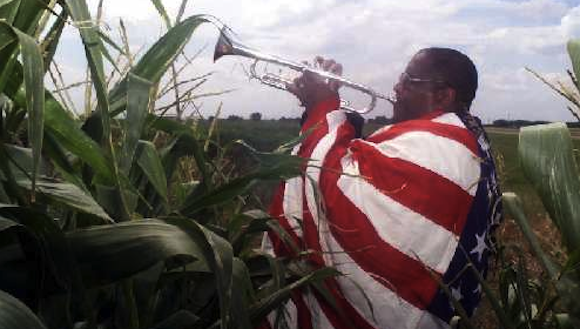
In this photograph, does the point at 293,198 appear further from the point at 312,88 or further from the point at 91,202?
the point at 91,202

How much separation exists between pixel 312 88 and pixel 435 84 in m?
0.39

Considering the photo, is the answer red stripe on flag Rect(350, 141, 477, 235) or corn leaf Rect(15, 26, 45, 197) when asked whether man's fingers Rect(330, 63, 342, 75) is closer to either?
red stripe on flag Rect(350, 141, 477, 235)

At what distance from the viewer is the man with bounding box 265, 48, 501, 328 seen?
1.88 m

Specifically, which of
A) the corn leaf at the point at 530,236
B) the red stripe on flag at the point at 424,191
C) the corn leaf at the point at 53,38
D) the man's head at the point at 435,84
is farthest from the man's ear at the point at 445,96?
the corn leaf at the point at 53,38

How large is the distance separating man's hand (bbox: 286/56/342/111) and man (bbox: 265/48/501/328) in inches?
10.1

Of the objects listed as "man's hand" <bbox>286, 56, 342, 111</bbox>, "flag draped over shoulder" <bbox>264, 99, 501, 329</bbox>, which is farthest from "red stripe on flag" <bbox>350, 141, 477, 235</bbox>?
"man's hand" <bbox>286, 56, 342, 111</bbox>

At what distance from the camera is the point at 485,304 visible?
4320 millimetres

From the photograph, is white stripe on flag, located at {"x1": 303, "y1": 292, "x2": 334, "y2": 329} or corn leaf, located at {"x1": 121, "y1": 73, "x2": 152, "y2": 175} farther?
white stripe on flag, located at {"x1": 303, "y1": 292, "x2": 334, "y2": 329}

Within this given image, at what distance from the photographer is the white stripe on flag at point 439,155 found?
193 centimetres

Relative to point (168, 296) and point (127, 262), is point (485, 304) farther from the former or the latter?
point (127, 262)

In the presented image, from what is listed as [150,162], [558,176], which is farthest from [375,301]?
[150,162]

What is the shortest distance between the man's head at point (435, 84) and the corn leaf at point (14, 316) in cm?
178

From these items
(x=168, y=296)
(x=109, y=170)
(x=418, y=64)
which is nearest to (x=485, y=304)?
(x=418, y=64)

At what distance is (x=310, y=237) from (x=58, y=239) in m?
1.20
